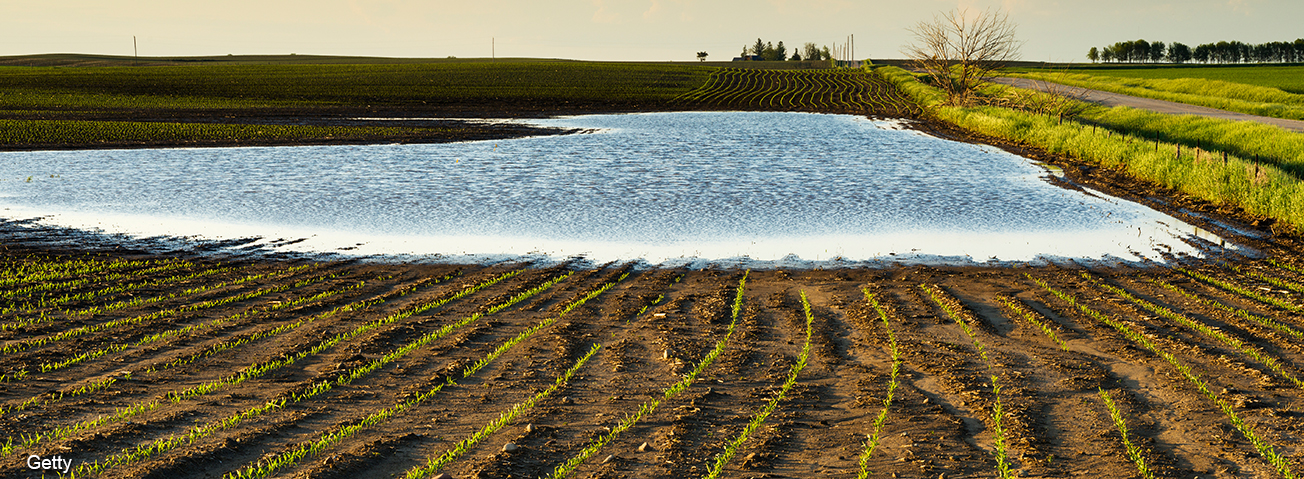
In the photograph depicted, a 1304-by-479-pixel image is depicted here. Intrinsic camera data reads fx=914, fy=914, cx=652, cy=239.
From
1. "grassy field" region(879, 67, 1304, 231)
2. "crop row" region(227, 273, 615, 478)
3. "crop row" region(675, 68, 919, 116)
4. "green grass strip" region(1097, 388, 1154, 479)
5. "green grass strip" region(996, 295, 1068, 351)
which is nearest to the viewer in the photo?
"crop row" region(227, 273, 615, 478)

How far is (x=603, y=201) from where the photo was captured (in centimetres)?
2138

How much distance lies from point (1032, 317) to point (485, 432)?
697cm

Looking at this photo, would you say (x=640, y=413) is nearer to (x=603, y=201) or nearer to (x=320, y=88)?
(x=603, y=201)

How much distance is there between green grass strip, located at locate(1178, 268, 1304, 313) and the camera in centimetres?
1130

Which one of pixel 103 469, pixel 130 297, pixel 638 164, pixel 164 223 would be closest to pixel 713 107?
pixel 638 164

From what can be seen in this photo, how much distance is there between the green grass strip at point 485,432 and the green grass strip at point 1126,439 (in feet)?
14.9

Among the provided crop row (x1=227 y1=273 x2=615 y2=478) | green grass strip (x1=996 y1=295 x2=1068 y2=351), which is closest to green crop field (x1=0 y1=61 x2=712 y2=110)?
crop row (x1=227 y1=273 x2=615 y2=478)

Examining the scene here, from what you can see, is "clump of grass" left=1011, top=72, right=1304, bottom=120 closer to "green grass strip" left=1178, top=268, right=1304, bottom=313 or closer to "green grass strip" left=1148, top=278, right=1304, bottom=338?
"green grass strip" left=1178, top=268, right=1304, bottom=313

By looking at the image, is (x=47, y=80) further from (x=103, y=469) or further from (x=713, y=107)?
(x=103, y=469)

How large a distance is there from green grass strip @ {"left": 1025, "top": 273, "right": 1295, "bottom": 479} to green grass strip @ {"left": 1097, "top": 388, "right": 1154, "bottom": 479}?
2.70ft

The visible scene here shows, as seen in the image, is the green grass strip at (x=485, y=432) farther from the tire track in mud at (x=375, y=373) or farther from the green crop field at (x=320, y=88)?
the green crop field at (x=320, y=88)

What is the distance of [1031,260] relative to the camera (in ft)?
48.5

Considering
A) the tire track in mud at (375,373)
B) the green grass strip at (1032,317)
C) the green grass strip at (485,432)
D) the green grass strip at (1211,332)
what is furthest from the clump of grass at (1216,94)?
the green grass strip at (485,432)

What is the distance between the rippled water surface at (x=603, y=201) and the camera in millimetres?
16219
